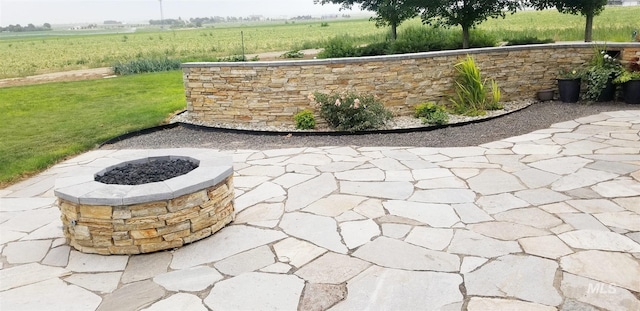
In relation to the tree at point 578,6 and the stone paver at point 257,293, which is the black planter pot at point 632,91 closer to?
the tree at point 578,6

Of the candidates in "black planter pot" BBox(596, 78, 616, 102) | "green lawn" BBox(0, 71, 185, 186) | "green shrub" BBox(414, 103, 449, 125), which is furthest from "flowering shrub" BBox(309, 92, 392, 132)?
"black planter pot" BBox(596, 78, 616, 102)

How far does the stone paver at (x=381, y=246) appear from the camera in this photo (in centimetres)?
271

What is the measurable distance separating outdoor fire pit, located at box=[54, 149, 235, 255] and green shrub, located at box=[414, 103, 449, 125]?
413 cm

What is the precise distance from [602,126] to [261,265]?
220 inches

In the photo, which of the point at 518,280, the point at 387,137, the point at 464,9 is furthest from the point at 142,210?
the point at 464,9

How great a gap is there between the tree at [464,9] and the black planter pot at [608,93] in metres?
4.27

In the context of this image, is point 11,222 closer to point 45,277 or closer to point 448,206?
point 45,277

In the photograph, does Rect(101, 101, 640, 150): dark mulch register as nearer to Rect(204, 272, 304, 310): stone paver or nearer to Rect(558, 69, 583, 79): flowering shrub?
Rect(558, 69, 583, 79): flowering shrub

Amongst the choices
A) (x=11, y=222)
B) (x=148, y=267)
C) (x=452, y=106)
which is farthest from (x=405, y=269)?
(x=452, y=106)

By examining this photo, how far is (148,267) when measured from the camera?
10.4 feet

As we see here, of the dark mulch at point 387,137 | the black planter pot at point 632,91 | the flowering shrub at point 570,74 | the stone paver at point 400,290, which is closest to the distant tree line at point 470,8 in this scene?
the flowering shrub at point 570,74

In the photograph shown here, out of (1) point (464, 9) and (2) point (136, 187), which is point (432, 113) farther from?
(1) point (464, 9)

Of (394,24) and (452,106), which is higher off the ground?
(394,24)

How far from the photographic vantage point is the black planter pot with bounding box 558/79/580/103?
8094 millimetres
